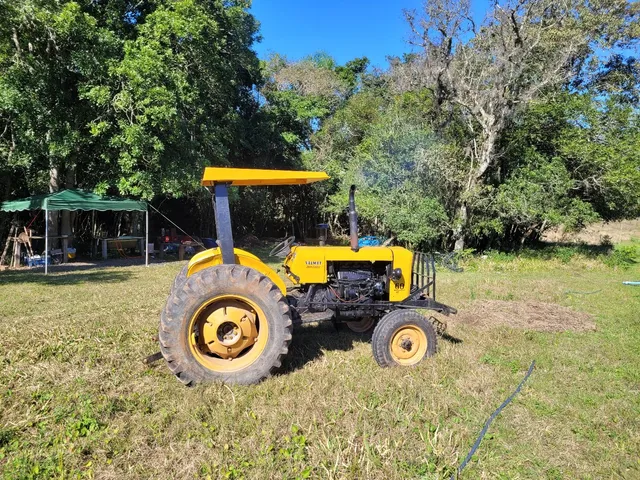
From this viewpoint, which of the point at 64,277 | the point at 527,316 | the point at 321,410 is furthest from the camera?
the point at 64,277

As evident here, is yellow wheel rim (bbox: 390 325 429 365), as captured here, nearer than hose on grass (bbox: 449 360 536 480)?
No

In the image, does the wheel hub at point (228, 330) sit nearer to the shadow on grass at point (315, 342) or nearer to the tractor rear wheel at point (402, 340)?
the shadow on grass at point (315, 342)

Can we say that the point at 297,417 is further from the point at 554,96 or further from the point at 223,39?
the point at 554,96

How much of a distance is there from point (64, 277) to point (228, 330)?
7.64m

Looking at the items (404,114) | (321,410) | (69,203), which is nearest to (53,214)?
(69,203)

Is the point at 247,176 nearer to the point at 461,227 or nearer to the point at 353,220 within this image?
the point at 353,220

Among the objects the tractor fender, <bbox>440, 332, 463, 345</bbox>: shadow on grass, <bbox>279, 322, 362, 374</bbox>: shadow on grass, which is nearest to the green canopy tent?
<bbox>279, 322, 362, 374</bbox>: shadow on grass

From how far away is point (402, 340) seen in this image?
14.2 feet

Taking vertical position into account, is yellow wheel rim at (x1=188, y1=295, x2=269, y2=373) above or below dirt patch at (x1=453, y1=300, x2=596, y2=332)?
above

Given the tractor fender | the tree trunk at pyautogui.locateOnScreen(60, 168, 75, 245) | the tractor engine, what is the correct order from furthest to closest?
the tree trunk at pyautogui.locateOnScreen(60, 168, 75, 245) < the tractor engine < the tractor fender

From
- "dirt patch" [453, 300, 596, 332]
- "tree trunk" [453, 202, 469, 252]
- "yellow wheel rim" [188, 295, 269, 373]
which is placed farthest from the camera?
"tree trunk" [453, 202, 469, 252]

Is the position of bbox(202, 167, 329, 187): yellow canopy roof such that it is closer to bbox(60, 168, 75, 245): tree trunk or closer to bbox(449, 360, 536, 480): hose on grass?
bbox(449, 360, 536, 480): hose on grass

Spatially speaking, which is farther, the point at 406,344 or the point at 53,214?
the point at 53,214

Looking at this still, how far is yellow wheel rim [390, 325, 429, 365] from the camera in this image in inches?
170
